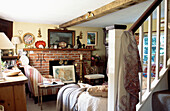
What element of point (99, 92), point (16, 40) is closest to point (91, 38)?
point (16, 40)

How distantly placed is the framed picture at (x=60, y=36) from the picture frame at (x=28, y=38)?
0.61 metres

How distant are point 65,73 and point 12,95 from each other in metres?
3.68

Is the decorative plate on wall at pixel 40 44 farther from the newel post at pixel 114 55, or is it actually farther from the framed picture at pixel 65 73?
the newel post at pixel 114 55

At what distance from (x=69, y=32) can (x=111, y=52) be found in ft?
15.8

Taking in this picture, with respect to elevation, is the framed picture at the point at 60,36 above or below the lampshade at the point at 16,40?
above

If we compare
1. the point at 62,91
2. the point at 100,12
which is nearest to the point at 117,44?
the point at 62,91

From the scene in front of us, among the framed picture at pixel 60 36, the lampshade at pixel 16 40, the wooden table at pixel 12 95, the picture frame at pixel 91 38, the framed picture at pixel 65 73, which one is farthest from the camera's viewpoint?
the picture frame at pixel 91 38

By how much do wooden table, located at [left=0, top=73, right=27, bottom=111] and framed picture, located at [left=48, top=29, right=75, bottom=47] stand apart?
12.5 ft

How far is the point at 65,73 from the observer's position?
5590mm

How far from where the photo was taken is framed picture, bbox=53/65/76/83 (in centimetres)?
548

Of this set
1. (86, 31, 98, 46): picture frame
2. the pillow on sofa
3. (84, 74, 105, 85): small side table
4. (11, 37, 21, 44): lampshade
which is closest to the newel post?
the pillow on sofa

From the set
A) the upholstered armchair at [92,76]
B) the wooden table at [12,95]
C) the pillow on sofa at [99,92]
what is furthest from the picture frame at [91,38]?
the wooden table at [12,95]

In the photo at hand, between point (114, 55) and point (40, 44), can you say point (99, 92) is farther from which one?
point (40, 44)

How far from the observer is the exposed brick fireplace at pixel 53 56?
5367 mm
